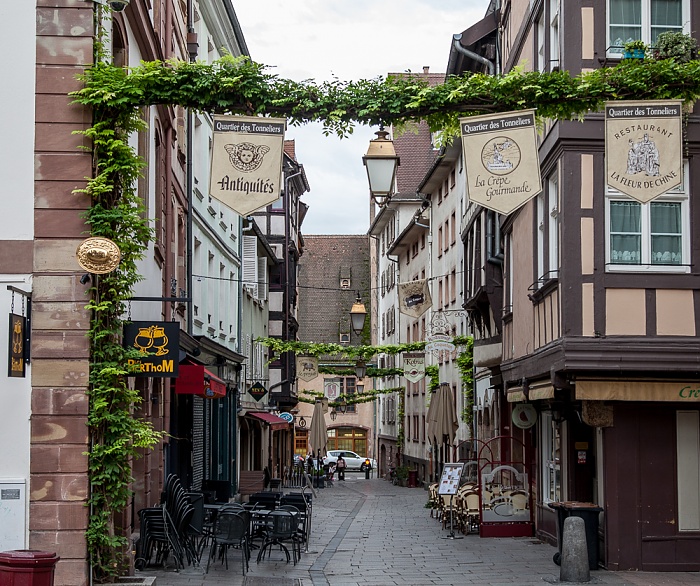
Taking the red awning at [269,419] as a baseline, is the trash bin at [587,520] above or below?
below

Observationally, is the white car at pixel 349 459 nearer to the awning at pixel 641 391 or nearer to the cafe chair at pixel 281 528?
the cafe chair at pixel 281 528

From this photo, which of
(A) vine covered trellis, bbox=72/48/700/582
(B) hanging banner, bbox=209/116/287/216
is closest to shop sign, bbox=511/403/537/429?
(A) vine covered trellis, bbox=72/48/700/582

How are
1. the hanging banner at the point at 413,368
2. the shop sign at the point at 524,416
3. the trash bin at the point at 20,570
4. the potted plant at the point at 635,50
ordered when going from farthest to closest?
1. the hanging banner at the point at 413,368
2. the shop sign at the point at 524,416
3. the potted plant at the point at 635,50
4. the trash bin at the point at 20,570

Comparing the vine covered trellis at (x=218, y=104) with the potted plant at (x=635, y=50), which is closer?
the vine covered trellis at (x=218, y=104)

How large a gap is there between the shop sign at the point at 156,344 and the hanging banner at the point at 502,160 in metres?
4.31

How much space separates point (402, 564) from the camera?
60.3 ft

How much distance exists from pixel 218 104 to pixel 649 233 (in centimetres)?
769

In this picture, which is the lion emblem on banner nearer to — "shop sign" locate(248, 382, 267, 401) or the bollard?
the bollard

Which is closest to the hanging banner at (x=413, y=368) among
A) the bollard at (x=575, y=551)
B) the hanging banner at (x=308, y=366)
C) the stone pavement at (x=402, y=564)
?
the hanging banner at (x=308, y=366)

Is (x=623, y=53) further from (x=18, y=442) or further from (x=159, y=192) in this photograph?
(x=18, y=442)

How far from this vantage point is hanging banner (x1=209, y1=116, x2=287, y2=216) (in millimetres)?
12055

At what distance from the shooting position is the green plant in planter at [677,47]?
16781 mm

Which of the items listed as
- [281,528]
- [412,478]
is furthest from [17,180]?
[412,478]

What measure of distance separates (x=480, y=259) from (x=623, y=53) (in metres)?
11.7
